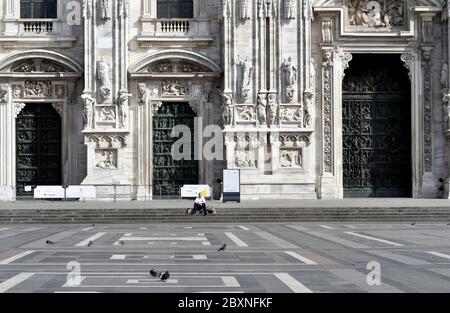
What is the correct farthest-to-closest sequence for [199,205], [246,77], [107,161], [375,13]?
[375,13]
[107,161]
[246,77]
[199,205]

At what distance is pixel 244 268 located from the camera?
17.0m

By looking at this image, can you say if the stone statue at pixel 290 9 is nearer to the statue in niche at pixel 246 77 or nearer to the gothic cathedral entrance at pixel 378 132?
the statue in niche at pixel 246 77

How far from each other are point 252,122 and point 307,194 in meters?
4.29

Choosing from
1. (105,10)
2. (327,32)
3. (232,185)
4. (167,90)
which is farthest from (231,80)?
(105,10)

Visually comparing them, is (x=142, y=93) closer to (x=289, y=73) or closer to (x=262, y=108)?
(x=262, y=108)

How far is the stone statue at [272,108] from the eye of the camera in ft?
145

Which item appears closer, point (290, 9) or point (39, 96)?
point (290, 9)

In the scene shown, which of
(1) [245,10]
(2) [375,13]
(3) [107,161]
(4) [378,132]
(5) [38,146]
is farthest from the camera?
(4) [378,132]

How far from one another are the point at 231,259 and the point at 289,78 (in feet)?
85.5

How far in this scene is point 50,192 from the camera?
43344 mm

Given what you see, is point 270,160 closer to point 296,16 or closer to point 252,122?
point 252,122

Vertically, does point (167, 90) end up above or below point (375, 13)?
below

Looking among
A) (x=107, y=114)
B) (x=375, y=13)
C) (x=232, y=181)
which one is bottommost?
(x=232, y=181)

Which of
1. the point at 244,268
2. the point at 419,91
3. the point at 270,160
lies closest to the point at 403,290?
the point at 244,268
